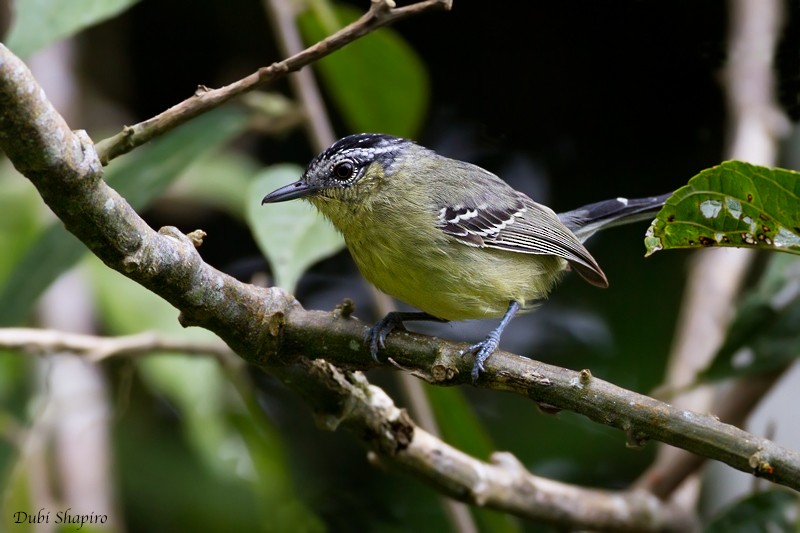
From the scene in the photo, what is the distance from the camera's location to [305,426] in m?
5.41

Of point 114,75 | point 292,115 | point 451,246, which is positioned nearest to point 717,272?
point 451,246

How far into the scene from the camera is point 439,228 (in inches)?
132

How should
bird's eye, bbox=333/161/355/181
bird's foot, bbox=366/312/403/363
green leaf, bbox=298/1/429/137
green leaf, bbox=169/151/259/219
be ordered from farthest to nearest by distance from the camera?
green leaf, bbox=169/151/259/219
green leaf, bbox=298/1/429/137
bird's eye, bbox=333/161/355/181
bird's foot, bbox=366/312/403/363

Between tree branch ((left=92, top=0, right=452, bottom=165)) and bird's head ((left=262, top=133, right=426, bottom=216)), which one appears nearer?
tree branch ((left=92, top=0, right=452, bottom=165))

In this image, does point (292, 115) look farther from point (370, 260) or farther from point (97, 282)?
point (97, 282)

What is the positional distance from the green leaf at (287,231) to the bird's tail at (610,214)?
124 cm

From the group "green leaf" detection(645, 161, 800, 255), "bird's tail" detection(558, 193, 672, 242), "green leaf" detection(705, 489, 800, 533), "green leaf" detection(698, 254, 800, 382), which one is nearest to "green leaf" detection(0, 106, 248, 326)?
"bird's tail" detection(558, 193, 672, 242)

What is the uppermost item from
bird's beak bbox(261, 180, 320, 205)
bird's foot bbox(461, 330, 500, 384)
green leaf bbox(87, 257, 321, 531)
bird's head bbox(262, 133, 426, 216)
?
bird's head bbox(262, 133, 426, 216)

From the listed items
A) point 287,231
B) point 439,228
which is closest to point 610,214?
point 439,228

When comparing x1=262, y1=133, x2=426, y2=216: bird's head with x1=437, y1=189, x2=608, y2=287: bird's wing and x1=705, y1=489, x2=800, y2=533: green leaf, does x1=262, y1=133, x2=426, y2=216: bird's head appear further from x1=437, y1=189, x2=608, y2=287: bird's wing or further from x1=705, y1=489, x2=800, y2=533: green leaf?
x1=705, y1=489, x2=800, y2=533: green leaf

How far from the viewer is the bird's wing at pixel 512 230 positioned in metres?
3.41

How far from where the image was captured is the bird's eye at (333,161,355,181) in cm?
351

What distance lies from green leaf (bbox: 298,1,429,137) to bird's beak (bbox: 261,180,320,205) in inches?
37.7

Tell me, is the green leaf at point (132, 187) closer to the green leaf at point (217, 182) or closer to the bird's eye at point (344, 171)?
the bird's eye at point (344, 171)
